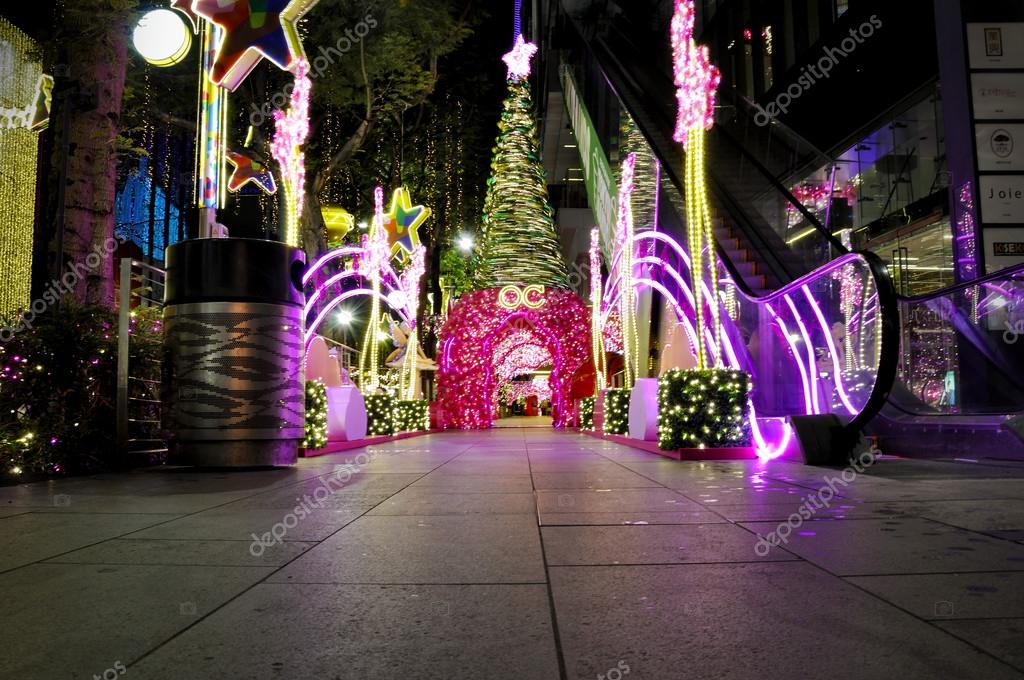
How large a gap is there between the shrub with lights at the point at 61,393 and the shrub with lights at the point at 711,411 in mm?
6027

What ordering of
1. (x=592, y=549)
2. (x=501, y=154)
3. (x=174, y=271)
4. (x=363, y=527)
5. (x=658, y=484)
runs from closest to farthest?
(x=592, y=549) < (x=363, y=527) < (x=658, y=484) < (x=174, y=271) < (x=501, y=154)

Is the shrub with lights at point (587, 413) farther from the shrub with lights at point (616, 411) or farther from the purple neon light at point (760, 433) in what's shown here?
the purple neon light at point (760, 433)

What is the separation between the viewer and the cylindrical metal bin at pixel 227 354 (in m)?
Answer: 6.87

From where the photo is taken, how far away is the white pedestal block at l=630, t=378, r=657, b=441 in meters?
11.9

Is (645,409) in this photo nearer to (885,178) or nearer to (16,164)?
(885,178)

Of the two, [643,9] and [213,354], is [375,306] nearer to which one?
[213,354]

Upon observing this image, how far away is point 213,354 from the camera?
692cm

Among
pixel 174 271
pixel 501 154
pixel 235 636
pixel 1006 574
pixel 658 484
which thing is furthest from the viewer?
pixel 501 154

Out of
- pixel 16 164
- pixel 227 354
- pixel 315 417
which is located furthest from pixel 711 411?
pixel 16 164

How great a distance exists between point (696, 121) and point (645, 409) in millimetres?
4548

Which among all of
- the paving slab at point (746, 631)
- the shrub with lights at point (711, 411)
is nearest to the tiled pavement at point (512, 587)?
the paving slab at point (746, 631)

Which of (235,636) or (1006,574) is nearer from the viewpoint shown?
(235,636)

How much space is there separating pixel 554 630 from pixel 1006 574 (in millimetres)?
1698

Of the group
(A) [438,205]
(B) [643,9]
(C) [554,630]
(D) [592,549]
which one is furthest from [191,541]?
(B) [643,9]
